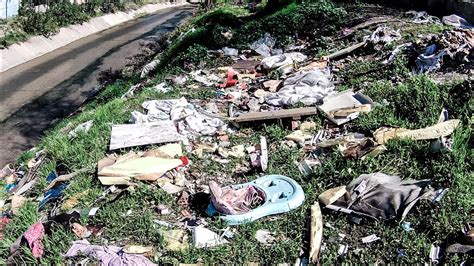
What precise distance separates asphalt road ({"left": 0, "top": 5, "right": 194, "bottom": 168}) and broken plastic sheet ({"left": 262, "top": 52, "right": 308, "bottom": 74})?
157 inches

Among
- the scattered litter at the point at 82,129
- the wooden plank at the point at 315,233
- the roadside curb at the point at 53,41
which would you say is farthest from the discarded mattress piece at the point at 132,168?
the roadside curb at the point at 53,41

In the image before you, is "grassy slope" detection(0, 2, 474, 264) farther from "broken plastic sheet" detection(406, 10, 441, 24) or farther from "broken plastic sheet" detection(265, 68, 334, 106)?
"broken plastic sheet" detection(406, 10, 441, 24)

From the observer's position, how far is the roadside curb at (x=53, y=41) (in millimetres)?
12461

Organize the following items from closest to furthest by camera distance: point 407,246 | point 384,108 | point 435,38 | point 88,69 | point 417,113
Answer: point 407,246 < point 417,113 < point 384,108 < point 435,38 < point 88,69

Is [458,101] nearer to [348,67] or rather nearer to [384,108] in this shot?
[384,108]

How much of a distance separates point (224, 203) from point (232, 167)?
86 cm

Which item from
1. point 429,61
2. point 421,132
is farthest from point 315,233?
point 429,61

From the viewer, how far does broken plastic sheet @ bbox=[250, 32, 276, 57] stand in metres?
8.39

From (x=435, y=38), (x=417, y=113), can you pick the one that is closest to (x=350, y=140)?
(x=417, y=113)

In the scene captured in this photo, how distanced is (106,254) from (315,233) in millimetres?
1498

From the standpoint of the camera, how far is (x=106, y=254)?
3.25m

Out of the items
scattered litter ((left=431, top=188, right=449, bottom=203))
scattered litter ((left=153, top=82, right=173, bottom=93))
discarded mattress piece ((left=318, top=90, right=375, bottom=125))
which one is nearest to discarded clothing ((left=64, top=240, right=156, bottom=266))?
scattered litter ((left=431, top=188, right=449, bottom=203))

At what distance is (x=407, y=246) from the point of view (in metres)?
3.11

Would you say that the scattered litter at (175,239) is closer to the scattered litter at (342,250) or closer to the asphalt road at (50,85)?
the scattered litter at (342,250)
